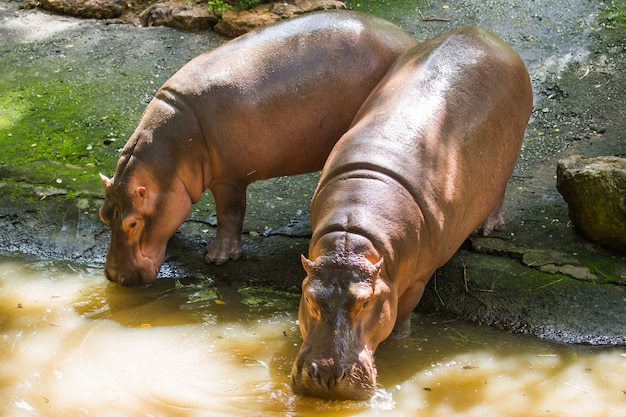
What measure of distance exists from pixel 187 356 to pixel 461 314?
5.45 feet

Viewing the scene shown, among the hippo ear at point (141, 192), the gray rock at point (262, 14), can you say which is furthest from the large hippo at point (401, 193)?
the gray rock at point (262, 14)

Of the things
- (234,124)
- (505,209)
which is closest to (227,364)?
(234,124)

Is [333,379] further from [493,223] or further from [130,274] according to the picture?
[493,223]

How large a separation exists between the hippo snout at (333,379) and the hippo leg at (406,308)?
29.6 inches

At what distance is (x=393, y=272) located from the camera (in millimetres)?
4230

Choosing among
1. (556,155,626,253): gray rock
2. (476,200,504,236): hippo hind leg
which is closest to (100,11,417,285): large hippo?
(476,200,504,236): hippo hind leg

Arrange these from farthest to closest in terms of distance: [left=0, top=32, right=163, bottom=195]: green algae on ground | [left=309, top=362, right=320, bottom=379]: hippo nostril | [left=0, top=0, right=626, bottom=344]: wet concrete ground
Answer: [left=0, top=32, right=163, bottom=195]: green algae on ground, [left=0, top=0, right=626, bottom=344]: wet concrete ground, [left=309, top=362, right=320, bottom=379]: hippo nostril

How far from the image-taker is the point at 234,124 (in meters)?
5.45

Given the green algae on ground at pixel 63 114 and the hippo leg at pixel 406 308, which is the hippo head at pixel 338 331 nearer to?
the hippo leg at pixel 406 308

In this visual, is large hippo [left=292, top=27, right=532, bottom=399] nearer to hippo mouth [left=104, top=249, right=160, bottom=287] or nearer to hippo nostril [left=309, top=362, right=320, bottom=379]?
hippo nostril [left=309, top=362, right=320, bottom=379]

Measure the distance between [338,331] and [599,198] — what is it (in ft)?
7.29

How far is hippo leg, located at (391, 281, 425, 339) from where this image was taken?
464 cm

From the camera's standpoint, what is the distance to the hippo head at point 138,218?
5.30 metres

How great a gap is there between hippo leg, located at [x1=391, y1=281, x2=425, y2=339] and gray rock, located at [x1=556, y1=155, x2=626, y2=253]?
133cm
